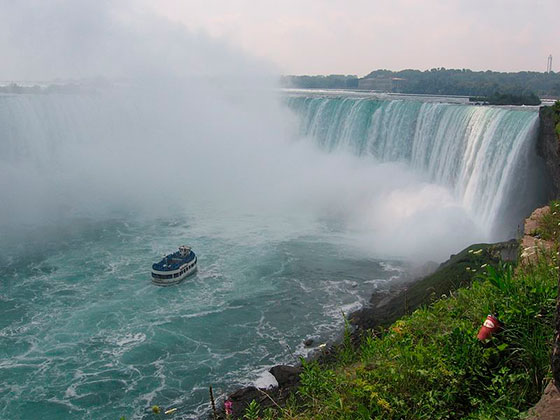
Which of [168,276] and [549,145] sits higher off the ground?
[549,145]

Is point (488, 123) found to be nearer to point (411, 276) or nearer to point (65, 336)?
point (411, 276)

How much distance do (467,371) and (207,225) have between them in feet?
69.7

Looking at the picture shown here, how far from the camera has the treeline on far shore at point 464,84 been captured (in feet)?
156

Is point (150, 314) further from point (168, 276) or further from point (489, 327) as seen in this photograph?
point (489, 327)

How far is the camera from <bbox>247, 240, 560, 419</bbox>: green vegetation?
12.8 ft

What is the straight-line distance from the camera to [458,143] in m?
23.4

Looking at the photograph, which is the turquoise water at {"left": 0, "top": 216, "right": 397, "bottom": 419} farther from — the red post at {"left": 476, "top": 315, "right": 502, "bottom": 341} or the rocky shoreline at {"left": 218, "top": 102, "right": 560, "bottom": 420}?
the red post at {"left": 476, "top": 315, "right": 502, "bottom": 341}

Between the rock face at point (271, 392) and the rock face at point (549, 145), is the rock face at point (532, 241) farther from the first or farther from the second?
the rock face at point (549, 145)

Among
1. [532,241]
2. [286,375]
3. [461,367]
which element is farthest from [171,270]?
[461,367]

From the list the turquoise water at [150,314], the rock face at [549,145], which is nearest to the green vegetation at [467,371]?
the turquoise water at [150,314]

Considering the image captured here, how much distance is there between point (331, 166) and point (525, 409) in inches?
1163

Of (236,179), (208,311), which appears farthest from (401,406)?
(236,179)

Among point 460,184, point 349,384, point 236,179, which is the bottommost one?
point 236,179

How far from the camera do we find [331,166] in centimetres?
3294
